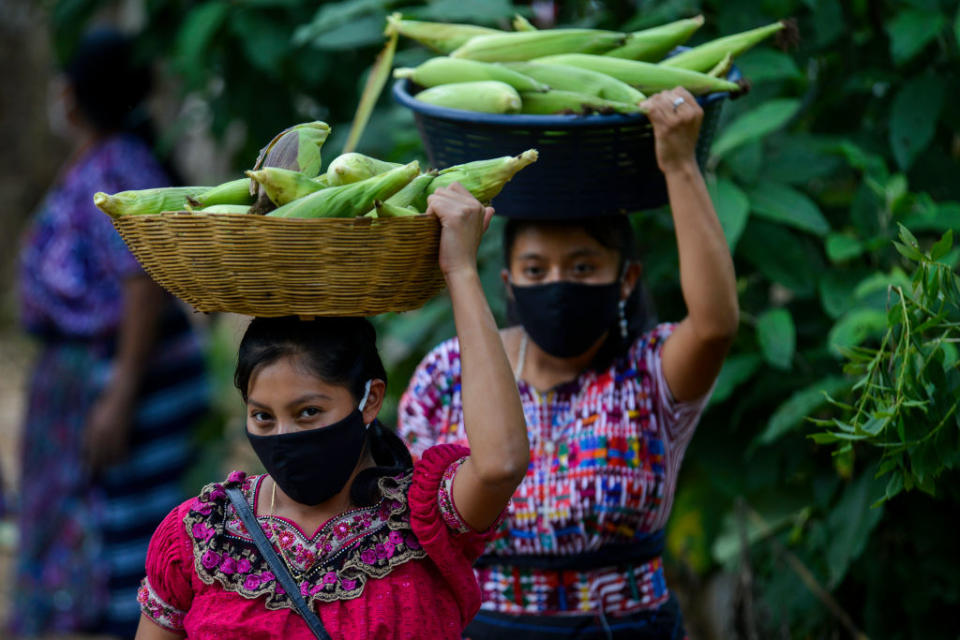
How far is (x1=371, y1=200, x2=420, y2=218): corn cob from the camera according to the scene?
1.74m

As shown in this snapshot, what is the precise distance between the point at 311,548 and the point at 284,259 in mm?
516

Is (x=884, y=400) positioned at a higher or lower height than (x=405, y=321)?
higher

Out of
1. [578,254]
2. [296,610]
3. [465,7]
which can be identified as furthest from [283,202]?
[465,7]

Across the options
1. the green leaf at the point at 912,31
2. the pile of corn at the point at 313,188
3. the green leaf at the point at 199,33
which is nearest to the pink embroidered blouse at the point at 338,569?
the pile of corn at the point at 313,188

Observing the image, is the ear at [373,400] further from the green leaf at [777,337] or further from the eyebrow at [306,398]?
the green leaf at [777,337]

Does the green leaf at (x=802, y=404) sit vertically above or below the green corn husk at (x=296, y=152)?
below

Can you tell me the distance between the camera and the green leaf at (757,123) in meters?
2.87

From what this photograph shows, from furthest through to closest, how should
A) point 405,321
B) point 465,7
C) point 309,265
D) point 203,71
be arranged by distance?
point 203,71, point 405,321, point 465,7, point 309,265

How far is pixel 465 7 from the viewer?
3.24 m

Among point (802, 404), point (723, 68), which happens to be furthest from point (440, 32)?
point (802, 404)

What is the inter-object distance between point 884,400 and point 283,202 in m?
1.06

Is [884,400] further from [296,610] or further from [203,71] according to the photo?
[203,71]

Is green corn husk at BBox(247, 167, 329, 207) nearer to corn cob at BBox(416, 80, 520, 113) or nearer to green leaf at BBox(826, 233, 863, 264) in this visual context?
corn cob at BBox(416, 80, 520, 113)

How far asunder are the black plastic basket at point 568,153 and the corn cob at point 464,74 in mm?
107
